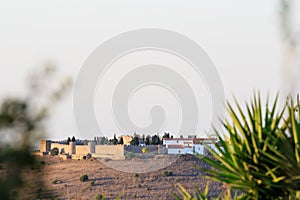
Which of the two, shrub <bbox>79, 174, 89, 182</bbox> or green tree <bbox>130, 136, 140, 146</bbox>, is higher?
green tree <bbox>130, 136, 140, 146</bbox>

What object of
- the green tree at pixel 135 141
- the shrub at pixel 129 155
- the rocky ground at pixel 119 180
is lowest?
the rocky ground at pixel 119 180

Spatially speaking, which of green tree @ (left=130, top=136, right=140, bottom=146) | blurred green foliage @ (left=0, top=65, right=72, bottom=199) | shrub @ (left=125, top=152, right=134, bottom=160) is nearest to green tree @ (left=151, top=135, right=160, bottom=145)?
green tree @ (left=130, top=136, right=140, bottom=146)

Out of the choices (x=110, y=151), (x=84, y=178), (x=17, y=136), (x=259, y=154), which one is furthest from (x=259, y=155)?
(x=110, y=151)

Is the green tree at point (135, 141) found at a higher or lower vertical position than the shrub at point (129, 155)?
higher

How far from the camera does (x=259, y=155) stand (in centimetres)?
896

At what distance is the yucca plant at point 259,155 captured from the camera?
8750 mm

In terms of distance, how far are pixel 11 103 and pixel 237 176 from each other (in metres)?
4.95

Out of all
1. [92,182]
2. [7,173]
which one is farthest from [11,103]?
[92,182]

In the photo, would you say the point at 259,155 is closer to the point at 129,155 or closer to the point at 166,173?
the point at 129,155

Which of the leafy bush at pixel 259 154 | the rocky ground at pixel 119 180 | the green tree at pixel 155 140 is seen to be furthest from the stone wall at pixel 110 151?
the leafy bush at pixel 259 154

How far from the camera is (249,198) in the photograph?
9172 millimetres

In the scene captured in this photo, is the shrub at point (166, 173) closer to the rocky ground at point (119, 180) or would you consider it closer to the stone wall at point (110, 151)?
the rocky ground at point (119, 180)

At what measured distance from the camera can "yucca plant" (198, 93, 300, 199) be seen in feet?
28.7

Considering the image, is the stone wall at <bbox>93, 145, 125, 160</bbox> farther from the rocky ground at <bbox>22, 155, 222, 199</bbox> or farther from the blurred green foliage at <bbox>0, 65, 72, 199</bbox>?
the blurred green foliage at <bbox>0, 65, 72, 199</bbox>
